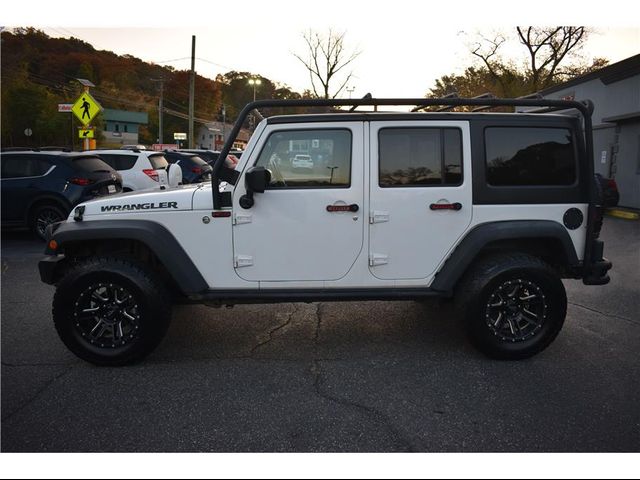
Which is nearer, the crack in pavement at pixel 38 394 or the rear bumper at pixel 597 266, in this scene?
the crack in pavement at pixel 38 394

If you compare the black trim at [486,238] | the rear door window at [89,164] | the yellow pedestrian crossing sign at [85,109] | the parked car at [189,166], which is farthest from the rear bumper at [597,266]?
the yellow pedestrian crossing sign at [85,109]

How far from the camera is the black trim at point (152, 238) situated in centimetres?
384

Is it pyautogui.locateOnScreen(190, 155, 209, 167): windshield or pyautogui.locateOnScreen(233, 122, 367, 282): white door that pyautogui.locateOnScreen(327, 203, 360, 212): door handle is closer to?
pyautogui.locateOnScreen(233, 122, 367, 282): white door

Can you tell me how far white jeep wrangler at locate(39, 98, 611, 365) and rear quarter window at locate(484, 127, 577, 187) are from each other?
12mm

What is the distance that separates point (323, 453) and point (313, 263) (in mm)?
1597

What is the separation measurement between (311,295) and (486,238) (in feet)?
4.86

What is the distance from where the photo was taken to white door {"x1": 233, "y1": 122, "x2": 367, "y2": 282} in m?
3.90

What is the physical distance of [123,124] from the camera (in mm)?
109250

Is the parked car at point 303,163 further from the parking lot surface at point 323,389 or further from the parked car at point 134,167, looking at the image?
the parked car at point 134,167

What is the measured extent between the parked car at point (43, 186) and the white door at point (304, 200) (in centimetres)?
637

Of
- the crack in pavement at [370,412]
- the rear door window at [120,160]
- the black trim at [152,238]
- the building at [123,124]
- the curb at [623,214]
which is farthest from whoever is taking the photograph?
the building at [123,124]

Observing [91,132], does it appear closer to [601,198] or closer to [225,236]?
[225,236]

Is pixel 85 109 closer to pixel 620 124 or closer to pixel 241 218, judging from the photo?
pixel 241 218

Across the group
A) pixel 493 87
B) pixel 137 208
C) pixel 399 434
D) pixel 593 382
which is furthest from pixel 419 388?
pixel 493 87
